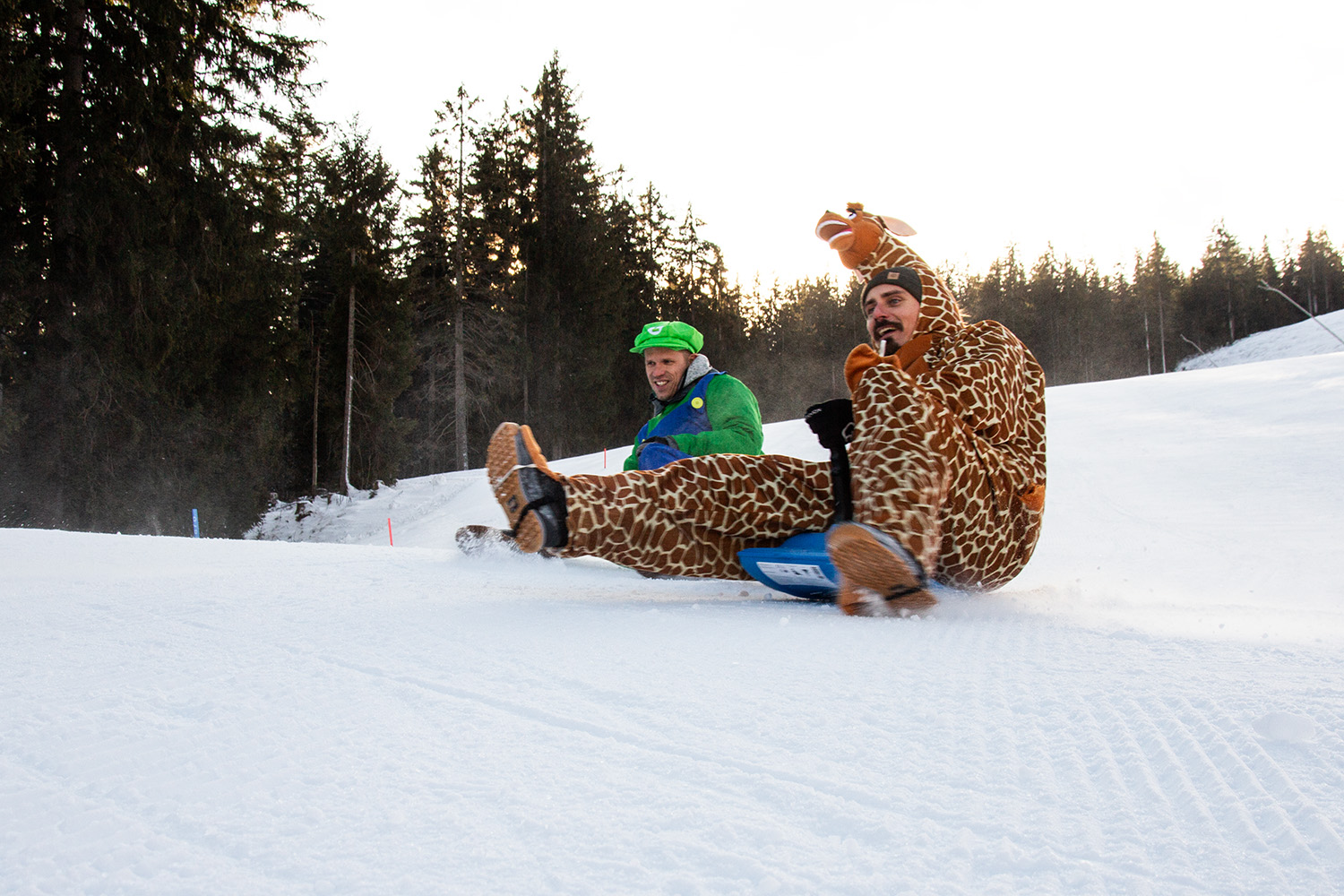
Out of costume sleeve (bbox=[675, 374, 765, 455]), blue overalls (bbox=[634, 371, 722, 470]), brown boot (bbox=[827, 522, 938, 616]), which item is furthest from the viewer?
blue overalls (bbox=[634, 371, 722, 470])

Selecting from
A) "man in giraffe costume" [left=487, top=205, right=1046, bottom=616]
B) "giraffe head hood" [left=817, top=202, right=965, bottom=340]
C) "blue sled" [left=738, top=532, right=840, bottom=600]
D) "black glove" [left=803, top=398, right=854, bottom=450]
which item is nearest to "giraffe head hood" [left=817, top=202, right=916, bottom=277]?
"giraffe head hood" [left=817, top=202, right=965, bottom=340]

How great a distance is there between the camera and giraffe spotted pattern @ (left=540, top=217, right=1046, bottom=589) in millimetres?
1830

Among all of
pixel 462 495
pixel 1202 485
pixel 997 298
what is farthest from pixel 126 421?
pixel 997 298

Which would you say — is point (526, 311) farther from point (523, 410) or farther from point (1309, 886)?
point (1309, 886)

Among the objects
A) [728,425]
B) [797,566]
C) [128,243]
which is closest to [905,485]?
[797,566]

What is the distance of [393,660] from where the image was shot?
129 cm

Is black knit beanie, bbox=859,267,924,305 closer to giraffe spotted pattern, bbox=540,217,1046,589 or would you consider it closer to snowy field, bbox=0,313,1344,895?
giraffe spotted pattern, bbox=540,217,1046,589

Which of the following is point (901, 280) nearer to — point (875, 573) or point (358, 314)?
point (875, 573)

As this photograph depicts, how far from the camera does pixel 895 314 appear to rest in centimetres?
230

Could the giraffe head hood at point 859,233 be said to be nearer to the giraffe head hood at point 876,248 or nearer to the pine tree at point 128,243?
the giraffe head hood at point 876,248

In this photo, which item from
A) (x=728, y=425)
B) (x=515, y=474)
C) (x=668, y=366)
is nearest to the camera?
(x=515, y=474)

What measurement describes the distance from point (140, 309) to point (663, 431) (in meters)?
10.6

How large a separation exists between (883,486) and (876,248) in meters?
1.09

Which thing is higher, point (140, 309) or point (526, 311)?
point (526, 311)
